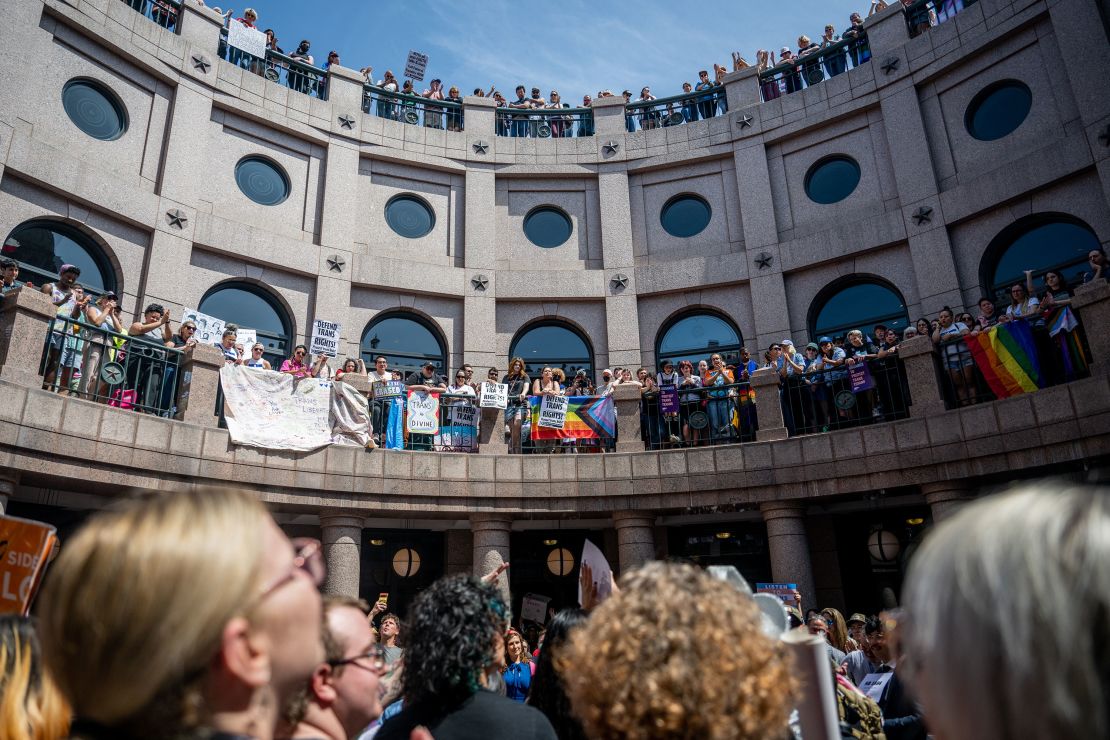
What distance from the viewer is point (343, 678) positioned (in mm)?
2758

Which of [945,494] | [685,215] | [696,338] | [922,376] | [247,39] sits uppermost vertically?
[247,39]

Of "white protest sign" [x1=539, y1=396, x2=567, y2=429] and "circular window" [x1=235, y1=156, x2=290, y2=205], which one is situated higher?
"circular window" [x1=235, y1=156, x2=290, y2=205]

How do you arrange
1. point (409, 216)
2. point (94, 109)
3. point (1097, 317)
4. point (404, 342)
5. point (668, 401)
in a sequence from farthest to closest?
1. point (409, 216)
2. point (404, 342)
3. point (94, 109)
4. point (668, 401)
5. point (1097, 317)

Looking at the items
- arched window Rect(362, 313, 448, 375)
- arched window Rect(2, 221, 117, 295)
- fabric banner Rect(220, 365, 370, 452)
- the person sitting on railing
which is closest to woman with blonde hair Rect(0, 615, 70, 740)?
fabric banner Rect(220, 365, 370, 452)

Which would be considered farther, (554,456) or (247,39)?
(247,39)

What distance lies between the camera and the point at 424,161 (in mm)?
19953

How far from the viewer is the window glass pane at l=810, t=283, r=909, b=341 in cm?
1716

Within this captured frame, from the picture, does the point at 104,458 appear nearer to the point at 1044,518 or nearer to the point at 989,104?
the point at 1044,518

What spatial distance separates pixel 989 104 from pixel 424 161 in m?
14.0

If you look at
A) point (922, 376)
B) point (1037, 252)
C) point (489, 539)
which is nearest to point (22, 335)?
point (489, 539)

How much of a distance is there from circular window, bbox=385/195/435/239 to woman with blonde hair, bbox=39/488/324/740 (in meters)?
18.9

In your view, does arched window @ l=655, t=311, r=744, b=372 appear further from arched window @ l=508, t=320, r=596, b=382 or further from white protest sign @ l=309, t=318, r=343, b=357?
white protest sign @ l=309, t=318, r=343, b=357

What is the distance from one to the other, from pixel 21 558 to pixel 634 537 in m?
11.2

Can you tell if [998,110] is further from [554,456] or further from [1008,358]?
[554,456]
